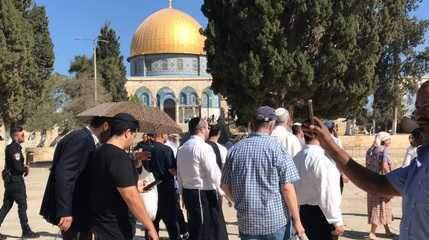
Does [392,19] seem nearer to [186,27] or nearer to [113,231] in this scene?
[113,231]

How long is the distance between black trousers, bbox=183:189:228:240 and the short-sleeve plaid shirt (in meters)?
1.99

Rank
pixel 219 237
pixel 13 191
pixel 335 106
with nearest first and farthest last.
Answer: pixel 219 237 → pixel 13 191 → pixel 335 106

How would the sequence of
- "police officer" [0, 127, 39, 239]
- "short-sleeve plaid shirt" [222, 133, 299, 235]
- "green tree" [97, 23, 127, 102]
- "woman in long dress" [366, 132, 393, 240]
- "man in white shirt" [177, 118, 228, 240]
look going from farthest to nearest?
"green tree" [97, 23, 127, 102], "police officer" [0, 127, 39, 239], "woman in long dress" [366, 132, 393, 240], "man in white shirt" [177, 118, 228, 240], "short-sleeve plaid shirt" [222, 133, 299, 235]

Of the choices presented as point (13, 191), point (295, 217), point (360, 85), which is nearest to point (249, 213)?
point (295, 217)

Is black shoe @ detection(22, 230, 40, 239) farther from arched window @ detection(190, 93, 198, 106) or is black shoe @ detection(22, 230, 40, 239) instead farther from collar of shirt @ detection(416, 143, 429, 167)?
arched window @ detection(190, 93, 198, 106)

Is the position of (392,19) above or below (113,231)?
above

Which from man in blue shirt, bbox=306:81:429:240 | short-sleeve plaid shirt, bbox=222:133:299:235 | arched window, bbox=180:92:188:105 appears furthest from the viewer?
arched window, bbox=180:92:188:105

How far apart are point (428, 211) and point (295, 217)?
2.22 metres

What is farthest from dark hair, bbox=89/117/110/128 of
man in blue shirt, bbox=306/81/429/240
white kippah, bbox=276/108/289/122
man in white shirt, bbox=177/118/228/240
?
man in blue shirt, bbox=306/81/429/240

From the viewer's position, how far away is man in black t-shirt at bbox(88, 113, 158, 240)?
412cm

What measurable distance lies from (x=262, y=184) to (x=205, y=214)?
2250mm

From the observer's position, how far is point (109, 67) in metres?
46.8

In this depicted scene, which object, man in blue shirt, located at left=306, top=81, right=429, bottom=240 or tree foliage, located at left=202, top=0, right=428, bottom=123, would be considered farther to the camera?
tree foliage, located at left=202, top=0, right=428, bottom=123

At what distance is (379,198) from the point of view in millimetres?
8312
